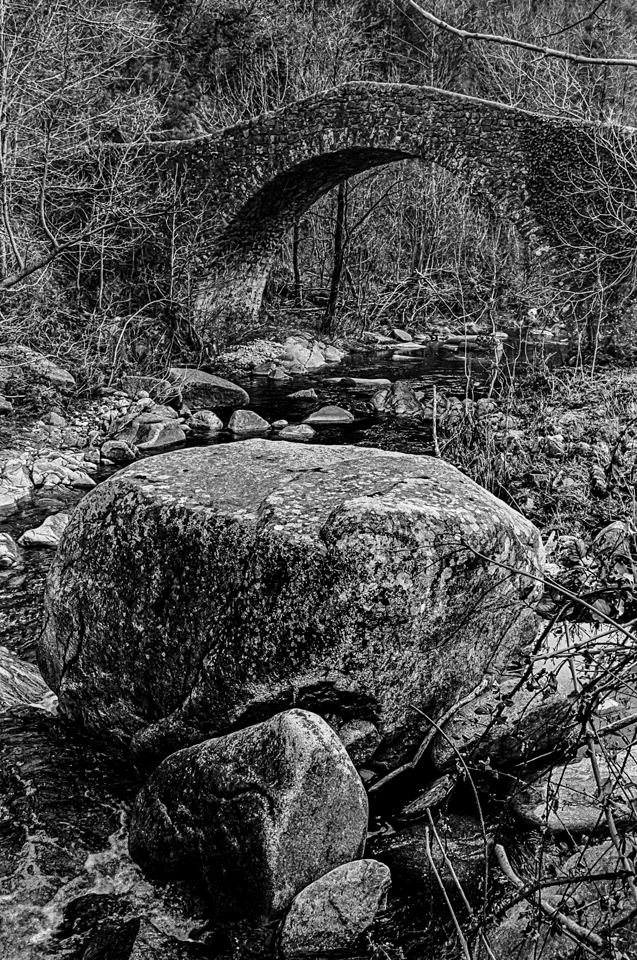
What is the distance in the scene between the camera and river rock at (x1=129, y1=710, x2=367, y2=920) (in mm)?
3240

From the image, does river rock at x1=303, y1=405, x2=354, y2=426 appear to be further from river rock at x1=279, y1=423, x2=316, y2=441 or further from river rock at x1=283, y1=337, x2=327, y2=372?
river rock at x1=283, y1=337, x2=327, y2=372

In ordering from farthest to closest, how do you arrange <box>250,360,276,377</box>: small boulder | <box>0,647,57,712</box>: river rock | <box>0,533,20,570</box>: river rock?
<box>250,360,276,377</box>: small boulder
<box>0,533,20,570</box>: river rock
<box>0,647,57,712</box>: river rock

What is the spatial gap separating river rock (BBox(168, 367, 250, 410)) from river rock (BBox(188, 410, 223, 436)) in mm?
626

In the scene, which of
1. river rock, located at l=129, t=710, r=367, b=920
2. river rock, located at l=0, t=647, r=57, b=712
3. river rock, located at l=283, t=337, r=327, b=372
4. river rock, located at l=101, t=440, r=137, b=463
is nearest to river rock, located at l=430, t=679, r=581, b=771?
river rock, located at l=129, t=710, r=367, b=920

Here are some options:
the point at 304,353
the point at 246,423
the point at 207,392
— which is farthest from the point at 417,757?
the point at 304,353

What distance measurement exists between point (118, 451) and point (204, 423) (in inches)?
56.7

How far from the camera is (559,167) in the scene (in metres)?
13.3

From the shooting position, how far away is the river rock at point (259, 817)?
10.6 ft

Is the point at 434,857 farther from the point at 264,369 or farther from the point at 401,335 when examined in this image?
the point at 401,335

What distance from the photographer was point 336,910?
3164 millimetres

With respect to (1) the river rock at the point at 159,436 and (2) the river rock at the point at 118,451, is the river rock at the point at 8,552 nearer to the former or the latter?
(2) the river rock at the point at 118,451

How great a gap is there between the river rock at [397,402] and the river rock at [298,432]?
1.28 m

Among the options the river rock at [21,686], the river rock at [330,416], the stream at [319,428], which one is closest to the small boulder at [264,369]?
the stream at [319,428]

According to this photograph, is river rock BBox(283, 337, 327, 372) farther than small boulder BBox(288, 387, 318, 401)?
Yes
